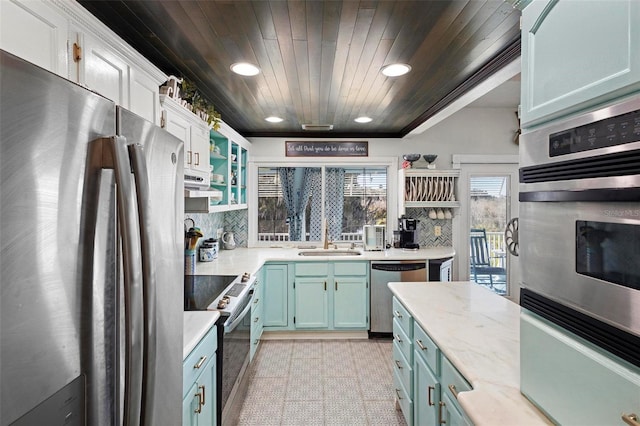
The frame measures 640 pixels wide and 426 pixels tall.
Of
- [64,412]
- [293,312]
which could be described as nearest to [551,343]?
[64,412]

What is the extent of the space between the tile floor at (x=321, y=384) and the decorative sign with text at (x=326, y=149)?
92.7 inches

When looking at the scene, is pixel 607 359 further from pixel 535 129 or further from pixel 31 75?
pixel 31 75

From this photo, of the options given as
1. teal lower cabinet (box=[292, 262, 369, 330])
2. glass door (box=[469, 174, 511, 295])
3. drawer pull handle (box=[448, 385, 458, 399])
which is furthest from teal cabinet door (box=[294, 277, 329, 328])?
drawer pull handle (box=[448, 385, 458, 399])

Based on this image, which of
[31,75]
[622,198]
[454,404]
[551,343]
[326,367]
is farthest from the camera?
[326,367]

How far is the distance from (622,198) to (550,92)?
0.38 m

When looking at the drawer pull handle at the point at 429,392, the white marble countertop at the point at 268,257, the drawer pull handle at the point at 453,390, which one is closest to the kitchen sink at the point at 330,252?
the white marble countertop at the point at 268,257

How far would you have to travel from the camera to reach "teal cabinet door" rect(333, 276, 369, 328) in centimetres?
381

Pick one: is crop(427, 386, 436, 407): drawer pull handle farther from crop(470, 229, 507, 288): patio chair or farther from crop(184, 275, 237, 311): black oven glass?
crop(470, 229, 507, 288): patio chair

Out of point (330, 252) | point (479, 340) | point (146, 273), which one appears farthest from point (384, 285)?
point (146, 273)

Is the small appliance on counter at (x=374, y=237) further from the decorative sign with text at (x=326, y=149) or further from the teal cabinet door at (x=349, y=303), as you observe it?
the decorative sign with text at (x=326, y=149)

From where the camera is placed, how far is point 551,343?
891mm

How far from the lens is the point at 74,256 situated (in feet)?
1.84

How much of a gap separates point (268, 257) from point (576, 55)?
3.31 metres

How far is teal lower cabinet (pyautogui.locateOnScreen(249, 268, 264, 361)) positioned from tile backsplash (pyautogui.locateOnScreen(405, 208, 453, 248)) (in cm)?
218
